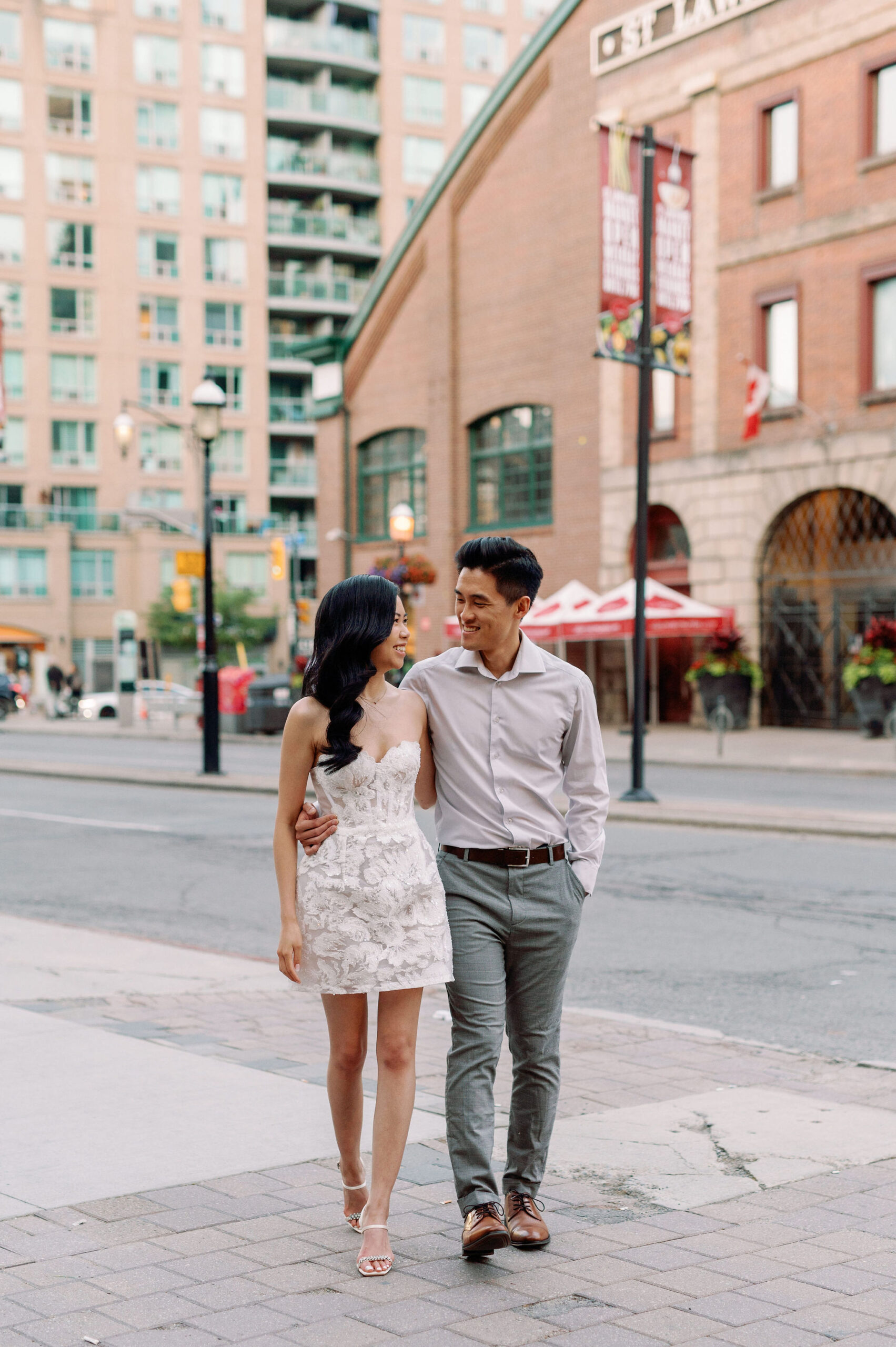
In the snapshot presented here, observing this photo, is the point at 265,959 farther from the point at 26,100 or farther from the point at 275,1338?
the point at 26,100

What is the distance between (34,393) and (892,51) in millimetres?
48196

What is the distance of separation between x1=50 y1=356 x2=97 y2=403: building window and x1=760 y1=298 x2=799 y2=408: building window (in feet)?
149

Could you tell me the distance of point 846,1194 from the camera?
14.3 feet

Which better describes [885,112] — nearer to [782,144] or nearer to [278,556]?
[782,144]

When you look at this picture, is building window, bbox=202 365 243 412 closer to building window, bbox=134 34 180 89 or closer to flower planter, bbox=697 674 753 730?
building window, bbox=134 34 180 89

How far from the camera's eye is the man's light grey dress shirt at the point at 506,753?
163 inches

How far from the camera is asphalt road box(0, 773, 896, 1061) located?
7.30 metres

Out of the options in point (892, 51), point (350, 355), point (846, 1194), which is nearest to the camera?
point (846, 1194)

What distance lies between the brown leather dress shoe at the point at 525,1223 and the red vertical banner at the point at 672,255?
1541 centimetres

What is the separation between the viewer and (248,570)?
72.6 m

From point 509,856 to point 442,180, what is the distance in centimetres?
3717

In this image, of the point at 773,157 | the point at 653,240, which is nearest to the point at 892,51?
the point at 773,157

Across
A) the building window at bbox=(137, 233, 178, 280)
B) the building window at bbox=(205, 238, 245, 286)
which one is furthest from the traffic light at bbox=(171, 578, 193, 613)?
the building window at bbox=(205, 238, 245, 286)

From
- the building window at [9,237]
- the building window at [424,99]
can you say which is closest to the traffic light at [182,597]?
the building window at [9,237]
